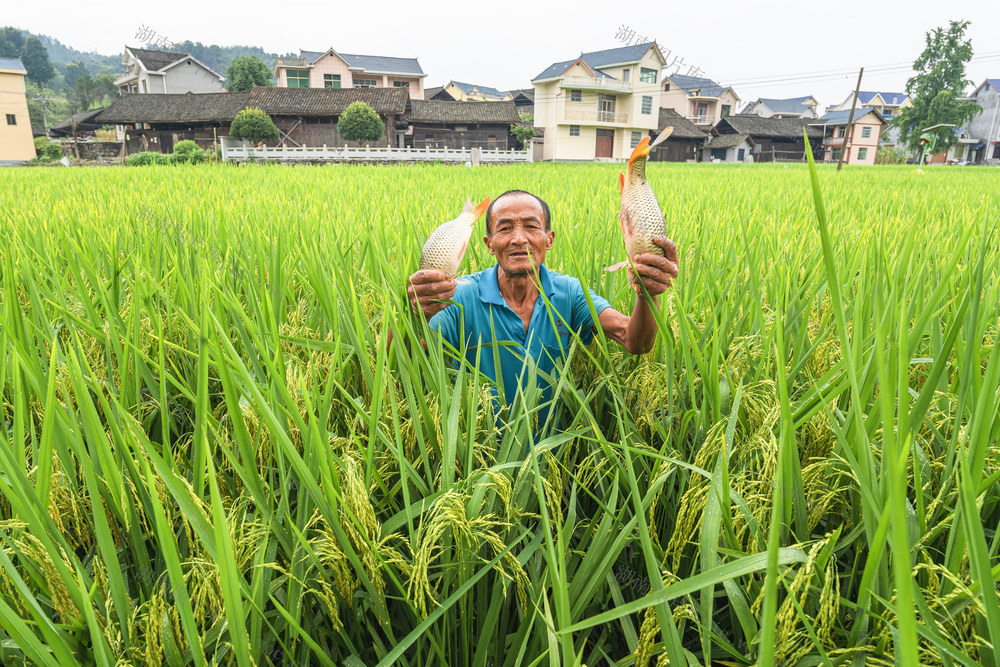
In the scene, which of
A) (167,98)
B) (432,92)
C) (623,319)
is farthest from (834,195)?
(432,92)

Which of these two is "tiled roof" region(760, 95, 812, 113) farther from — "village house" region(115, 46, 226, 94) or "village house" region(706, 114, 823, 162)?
"village house" region(115, 46, 226, 94)

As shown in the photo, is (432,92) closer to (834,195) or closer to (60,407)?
(834,195)

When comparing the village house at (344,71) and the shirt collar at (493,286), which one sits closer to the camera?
the shirt collar at (493,286)

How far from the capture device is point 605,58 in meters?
29.0

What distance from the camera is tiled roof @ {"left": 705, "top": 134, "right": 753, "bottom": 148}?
103 feet

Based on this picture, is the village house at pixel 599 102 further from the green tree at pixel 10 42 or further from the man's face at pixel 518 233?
the green tree at pixel 10 42

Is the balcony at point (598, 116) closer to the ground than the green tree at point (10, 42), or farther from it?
closer to the ground

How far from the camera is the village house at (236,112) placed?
21891mm

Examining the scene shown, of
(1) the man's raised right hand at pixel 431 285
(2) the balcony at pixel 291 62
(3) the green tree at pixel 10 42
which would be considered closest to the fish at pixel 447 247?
(1) the man's raised right hand at pixel 431 285

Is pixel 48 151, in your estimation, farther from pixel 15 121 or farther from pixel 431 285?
pixel 431 285

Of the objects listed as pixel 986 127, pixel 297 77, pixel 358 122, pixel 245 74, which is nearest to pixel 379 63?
pixel 297 77

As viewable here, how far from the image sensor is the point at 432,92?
4059cm

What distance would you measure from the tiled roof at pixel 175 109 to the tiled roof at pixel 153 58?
1028cm

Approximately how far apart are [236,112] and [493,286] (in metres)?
24.6
